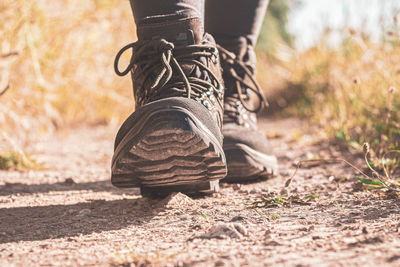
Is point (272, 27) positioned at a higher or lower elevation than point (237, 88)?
higher

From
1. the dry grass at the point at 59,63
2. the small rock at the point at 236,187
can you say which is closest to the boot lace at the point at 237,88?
the small rock at the point at 236,187

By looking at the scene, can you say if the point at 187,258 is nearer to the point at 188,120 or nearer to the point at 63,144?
the point at 188,120

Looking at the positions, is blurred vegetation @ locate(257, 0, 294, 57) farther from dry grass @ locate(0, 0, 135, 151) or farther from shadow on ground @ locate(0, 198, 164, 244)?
shadow on ground @ locate(0, 198, 164, 244)

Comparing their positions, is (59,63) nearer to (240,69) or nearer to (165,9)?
(240,69)

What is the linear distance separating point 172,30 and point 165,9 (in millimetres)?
64

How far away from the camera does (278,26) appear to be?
12.6 meters

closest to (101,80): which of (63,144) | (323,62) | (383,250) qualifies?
(63,144)

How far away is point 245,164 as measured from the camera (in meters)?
1.57

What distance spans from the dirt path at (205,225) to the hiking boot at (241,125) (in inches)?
2.6

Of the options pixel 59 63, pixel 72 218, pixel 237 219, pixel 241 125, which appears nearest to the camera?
pixel 237 219

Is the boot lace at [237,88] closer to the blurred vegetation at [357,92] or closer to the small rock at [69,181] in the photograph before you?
the blurred vegetation at [357,92]

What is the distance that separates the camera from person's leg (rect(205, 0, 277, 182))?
1.64 m

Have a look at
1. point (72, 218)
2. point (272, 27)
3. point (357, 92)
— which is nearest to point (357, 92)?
point (357, 92)

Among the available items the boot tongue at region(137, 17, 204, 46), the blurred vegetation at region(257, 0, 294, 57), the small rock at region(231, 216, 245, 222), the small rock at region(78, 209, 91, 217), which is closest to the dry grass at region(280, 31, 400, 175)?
the small rock at region(231, 216, 245, 222)
